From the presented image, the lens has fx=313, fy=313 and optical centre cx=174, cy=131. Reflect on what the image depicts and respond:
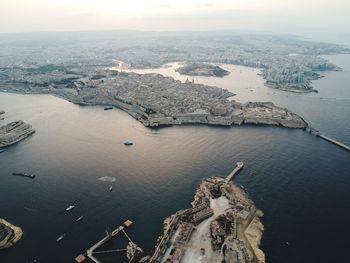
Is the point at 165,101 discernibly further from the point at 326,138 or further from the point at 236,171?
the point at 236,171

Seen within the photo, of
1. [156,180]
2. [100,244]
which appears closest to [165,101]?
[156,180]

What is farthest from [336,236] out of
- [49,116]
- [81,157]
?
[49,116]

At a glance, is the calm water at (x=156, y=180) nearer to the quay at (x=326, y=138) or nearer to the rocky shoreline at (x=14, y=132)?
the quay at (x=326, y=138)

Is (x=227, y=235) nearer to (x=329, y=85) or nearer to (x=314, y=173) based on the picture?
(x=314, y=173)

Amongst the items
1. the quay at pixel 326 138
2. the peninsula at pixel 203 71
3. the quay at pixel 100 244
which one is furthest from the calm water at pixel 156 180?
the peninsula at pixel 203 71

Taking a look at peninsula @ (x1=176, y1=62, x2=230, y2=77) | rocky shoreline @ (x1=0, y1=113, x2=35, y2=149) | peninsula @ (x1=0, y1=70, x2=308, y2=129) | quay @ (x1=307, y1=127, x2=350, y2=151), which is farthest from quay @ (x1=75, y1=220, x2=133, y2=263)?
peninsula @ (x1=176, y1=62, x2=230, y2=77)

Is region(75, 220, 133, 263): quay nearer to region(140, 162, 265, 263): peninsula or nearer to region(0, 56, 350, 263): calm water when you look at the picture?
region(0, 56, 350, 263): calm water
